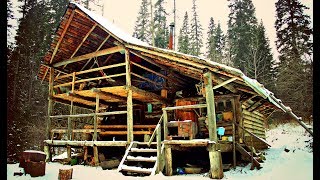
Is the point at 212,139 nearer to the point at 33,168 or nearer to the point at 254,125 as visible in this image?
the point at 33,168

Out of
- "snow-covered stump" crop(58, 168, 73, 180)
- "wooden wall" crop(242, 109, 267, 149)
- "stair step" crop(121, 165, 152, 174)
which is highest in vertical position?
"wooden wall" crop(242, 109, 267, 149)

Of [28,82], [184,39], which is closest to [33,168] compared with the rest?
[28,82]

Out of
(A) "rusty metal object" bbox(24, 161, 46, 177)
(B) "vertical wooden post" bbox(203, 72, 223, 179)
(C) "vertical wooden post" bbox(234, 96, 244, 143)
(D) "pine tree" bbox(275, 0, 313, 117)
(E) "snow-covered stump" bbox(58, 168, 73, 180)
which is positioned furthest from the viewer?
(D) "pine tree" bbox(275, 0, 313, 117)

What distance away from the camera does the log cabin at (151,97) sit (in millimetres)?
10211

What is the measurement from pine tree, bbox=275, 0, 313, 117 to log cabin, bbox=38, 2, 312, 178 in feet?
18.2

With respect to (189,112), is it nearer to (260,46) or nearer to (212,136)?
(212,136)

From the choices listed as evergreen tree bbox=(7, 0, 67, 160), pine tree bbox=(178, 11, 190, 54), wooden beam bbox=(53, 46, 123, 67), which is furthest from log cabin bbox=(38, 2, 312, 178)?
pine tree bbox=(178, 11, 190, 54)

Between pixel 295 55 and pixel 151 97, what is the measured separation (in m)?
16.4

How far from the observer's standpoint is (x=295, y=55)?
75.2ft

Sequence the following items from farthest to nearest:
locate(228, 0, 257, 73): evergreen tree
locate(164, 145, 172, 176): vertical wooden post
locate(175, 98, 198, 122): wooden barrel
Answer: locate(228, 0, 257, 73): evergreen tree < locate(175, 98, 198, 122): wooden barrel < locate(164, 145, 172, 176): vertical wooden post

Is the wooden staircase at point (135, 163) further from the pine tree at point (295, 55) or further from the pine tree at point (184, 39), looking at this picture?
the pine tree at point (184, 39)

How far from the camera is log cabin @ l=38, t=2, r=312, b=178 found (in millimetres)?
10211

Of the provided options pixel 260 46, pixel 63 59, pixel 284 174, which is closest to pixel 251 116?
pixel 284 174

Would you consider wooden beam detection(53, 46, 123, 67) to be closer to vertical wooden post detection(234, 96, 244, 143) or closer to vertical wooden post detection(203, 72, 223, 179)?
vertical wooden post detection(203, 72, 223, 179)
